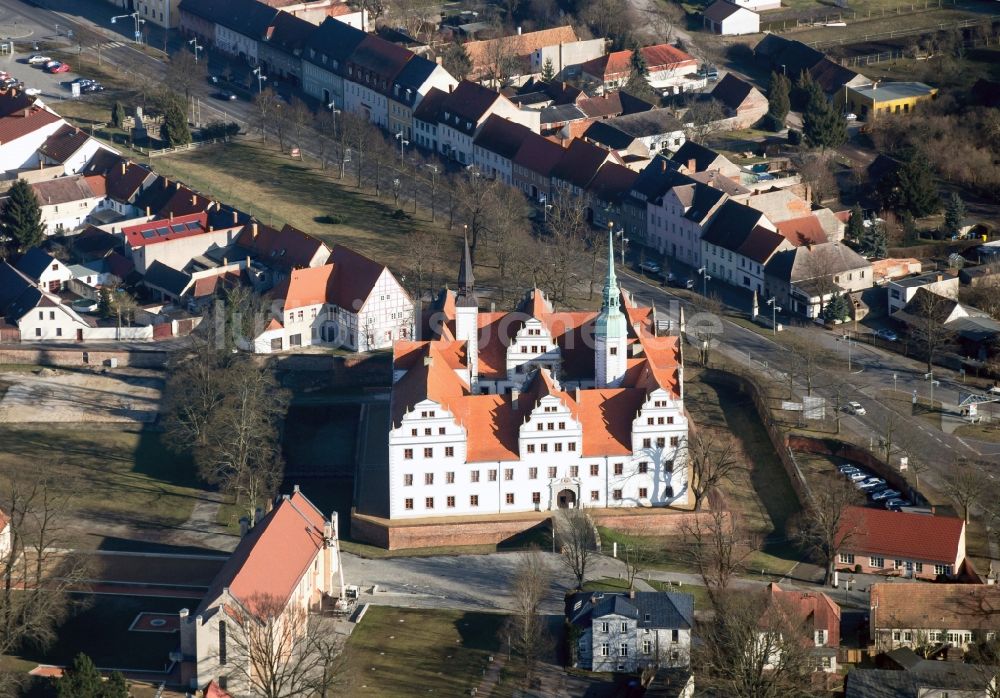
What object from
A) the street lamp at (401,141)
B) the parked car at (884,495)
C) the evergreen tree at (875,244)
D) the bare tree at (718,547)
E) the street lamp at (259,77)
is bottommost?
the bare tree at (718,547)

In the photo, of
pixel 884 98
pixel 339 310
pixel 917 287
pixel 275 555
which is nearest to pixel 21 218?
pixel 339 310

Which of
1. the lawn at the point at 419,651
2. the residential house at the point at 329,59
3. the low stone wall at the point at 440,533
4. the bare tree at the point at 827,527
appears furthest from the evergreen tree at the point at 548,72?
the lawn at the point at 419,651

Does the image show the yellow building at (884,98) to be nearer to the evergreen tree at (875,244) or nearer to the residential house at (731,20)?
the residential house at (731,20)

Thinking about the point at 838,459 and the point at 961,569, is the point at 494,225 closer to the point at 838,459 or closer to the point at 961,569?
the point at 838,459

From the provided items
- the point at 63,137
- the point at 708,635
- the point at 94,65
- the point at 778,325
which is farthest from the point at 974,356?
the point at 94,65

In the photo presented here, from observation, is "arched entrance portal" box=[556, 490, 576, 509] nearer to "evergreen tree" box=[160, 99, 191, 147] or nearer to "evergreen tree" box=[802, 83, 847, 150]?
"evergreen tree" box=[802, 83, 847, 150]

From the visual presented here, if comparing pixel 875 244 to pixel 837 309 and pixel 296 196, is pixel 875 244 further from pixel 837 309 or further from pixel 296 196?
pixel 296 196

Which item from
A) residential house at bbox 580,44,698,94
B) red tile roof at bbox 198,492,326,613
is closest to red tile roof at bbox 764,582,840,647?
red tile roof at bbox 198,492,326,613
